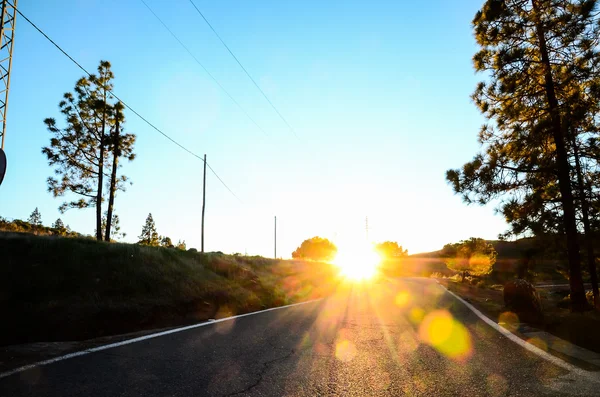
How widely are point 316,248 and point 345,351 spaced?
131 metres

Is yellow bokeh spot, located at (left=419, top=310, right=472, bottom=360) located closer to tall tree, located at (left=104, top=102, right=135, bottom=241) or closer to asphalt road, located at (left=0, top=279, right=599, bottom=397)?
asphalt road, located at (left=0, top=279, right=599, bottom=397)

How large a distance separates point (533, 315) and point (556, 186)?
5.07 m

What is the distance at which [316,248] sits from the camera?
13488cm

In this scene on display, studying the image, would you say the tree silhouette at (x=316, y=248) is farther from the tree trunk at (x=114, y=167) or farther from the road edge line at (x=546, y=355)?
the road edge line at (x=546, y=355)

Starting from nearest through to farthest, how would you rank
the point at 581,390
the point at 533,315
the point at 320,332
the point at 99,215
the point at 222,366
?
the point at 581,390, the point at 222,366, the point at 320,332, the point at 533,315, the point at 99,215

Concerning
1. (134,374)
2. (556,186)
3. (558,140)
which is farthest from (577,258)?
(134,374)

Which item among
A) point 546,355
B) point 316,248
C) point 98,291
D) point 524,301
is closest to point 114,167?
point 98,291

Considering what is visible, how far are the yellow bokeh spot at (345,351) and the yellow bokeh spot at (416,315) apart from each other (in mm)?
2919

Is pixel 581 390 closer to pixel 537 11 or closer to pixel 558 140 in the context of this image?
pixel 558 140

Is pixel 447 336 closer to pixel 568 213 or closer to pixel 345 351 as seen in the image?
pixel 345 351

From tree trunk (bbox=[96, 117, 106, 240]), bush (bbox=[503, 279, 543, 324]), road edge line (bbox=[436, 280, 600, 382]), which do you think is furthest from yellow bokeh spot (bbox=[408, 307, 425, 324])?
tree trunk (bbox=[96, 117, 106, 240])

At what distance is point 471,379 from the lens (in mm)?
3863

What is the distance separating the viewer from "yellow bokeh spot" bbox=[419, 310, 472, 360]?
5173 millimetres

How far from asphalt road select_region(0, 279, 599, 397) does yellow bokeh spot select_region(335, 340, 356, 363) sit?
0.04 feet
